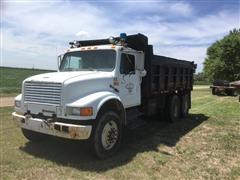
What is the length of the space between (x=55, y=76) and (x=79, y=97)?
85cm

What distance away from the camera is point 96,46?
322 inches

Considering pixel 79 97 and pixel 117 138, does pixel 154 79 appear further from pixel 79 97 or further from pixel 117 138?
pixel 79 97

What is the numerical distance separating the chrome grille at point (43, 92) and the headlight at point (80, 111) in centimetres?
33

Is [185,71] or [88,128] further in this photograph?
[185,71]

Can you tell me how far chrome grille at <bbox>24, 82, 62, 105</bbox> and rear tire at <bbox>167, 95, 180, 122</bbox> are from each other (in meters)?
5.49

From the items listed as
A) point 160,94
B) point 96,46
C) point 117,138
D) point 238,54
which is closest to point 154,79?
point 160,94

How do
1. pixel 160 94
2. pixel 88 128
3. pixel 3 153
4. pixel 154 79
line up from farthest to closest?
pixel 160 94 → pixel 154 79 → pixel 3 153 → pixel 88 128

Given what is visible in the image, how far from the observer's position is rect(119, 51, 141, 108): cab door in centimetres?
793

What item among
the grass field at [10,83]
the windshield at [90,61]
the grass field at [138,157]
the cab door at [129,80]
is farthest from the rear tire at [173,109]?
the grass field at [10,83]

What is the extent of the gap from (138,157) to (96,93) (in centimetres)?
162

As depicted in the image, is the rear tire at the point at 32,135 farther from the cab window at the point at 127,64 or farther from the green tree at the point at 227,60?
the green tree at the point at 227,60

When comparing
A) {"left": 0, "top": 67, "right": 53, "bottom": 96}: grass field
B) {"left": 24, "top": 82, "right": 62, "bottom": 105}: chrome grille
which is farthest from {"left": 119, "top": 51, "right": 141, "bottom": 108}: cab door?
{"left": 0, "top": 67, "right": 53, "bottom": 96}: grass field

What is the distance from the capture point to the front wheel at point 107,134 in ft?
22.2

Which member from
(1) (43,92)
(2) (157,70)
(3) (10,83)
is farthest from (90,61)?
(3) (10,83)
